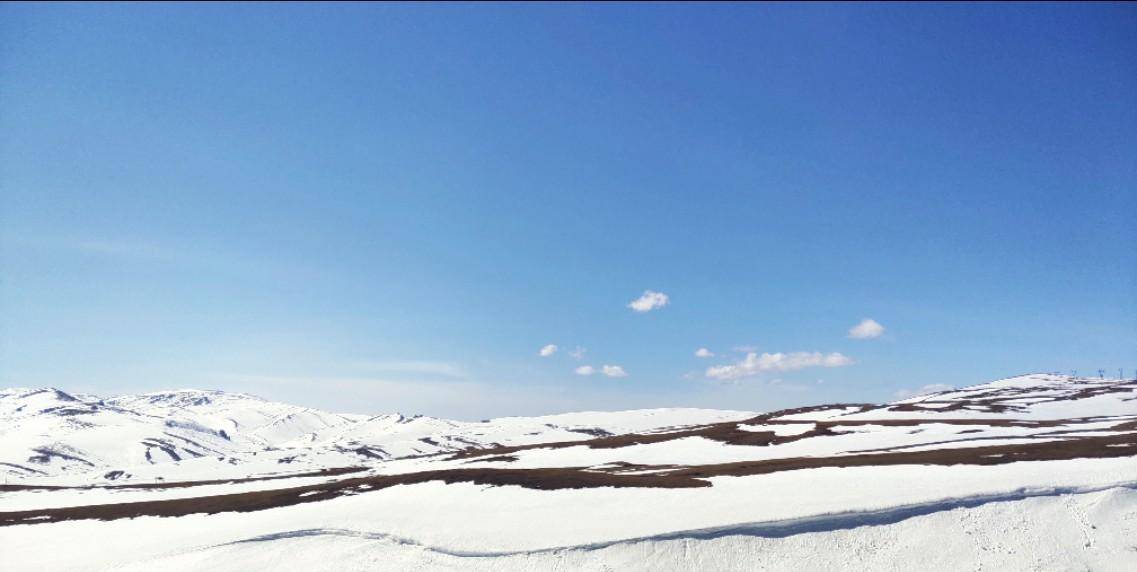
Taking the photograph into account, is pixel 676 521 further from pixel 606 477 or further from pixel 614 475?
pixel 614 475

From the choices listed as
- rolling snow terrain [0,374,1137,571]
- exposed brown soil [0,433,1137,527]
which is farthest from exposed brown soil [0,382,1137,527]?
rolling snow terrain [0,374,1137,571]

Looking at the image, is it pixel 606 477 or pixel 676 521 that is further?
pixel 606 477

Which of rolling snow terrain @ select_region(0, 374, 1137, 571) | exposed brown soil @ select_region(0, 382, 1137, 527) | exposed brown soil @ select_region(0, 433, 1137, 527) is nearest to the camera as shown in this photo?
rolling snow terrain @ select_region(0, 374, 1137, 571)

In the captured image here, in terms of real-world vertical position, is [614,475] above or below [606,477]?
below

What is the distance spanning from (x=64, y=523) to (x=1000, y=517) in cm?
7136

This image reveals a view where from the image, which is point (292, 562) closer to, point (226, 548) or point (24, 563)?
point (226, 548)

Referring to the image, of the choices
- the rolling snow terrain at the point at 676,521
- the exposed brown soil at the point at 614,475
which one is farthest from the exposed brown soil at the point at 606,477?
the rolling snow terrain at the point at 676,521

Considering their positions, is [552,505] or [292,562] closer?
[292,562]

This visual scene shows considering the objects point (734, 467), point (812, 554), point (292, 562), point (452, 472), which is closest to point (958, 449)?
point (734, 467)

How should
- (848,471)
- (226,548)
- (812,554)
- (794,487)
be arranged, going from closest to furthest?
1. (812,554)
2. (226,548)
3. (794,487)
4. (848,471)

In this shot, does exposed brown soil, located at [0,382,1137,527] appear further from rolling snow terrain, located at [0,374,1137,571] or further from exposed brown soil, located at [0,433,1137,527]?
rolling snow terrain, located at [0,374,1137,571]

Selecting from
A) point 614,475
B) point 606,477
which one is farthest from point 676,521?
point 614,475

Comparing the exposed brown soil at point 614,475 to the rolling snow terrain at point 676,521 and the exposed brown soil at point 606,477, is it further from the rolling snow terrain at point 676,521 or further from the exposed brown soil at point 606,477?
the rolling snow terrain at point 676,521

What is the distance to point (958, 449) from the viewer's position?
170ft
